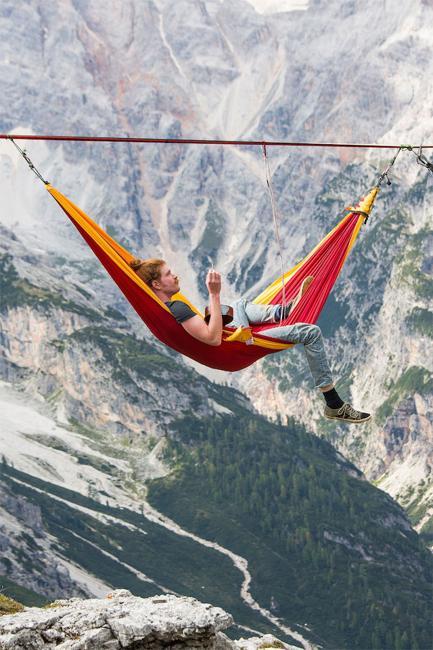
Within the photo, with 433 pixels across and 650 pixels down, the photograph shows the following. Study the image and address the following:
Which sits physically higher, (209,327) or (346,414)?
(346,414)

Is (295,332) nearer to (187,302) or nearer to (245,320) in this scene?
(245,320)

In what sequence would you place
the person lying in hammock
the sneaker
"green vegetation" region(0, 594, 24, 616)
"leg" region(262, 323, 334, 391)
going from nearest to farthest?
the person lying in hammock
"leg" region(262, 323, 334, 391)
the sneaker
"green vegetation" region(0, 594, 24, 616)

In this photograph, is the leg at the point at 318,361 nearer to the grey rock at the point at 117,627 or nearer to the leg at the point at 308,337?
the leg at the point at 308,337

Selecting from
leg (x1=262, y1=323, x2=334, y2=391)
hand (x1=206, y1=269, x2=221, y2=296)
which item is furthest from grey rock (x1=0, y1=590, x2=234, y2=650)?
hand (x1=206, y1=269, x2=221, y2=296)

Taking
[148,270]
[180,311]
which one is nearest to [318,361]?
[180,311]

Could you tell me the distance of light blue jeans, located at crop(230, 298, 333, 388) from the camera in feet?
96.8

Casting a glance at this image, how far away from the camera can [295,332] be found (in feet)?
96.6

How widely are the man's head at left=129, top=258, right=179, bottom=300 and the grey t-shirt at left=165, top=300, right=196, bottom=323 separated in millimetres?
511

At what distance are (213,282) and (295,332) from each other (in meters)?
3.35

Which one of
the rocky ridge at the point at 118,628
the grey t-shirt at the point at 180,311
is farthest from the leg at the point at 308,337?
the rocky ridge at the point at 118,628

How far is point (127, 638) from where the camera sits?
28.0 meters

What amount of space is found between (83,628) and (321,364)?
28.8ft

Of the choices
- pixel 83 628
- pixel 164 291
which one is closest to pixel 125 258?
pixel 164 291

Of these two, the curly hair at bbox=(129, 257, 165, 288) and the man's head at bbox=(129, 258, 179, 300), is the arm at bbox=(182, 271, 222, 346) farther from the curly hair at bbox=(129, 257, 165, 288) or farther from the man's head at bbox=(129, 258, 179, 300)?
the curly hair at bbox=(129, 257, 165, 288)
